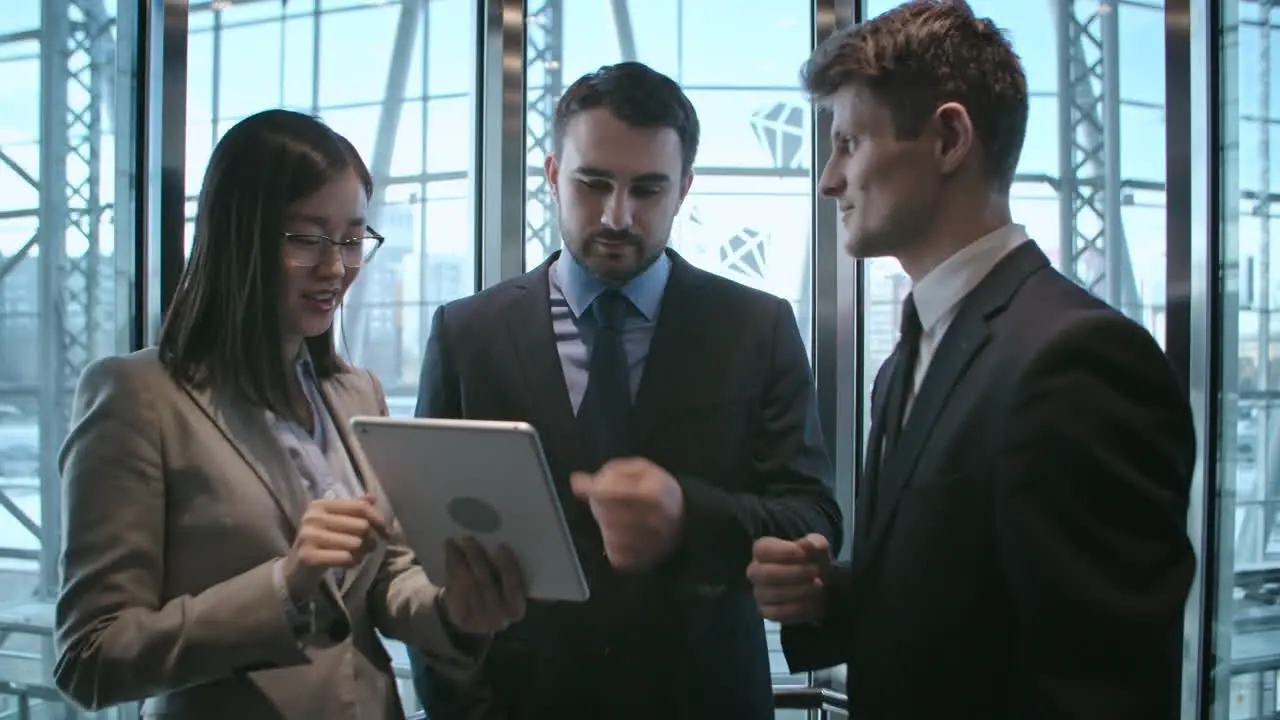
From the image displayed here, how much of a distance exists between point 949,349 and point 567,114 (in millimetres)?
1061

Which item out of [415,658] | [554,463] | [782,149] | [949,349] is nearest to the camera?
[949,349]

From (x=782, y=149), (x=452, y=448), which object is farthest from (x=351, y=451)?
(x=782, y=149)

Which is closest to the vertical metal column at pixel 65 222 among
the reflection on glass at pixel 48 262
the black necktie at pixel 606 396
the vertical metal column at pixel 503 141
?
the reflection on glass at pixel 48 262

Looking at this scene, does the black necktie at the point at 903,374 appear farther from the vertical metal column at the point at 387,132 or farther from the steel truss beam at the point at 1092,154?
the vertical metal column at the point at 387,132

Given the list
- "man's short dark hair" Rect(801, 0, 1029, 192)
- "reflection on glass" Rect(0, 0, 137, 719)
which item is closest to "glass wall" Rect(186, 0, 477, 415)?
"reflection on glass" Rect(0, 0, 137, 719)

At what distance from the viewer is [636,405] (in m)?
1.73

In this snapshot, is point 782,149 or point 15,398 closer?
point 15,398

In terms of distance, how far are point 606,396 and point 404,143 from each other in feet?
6.56

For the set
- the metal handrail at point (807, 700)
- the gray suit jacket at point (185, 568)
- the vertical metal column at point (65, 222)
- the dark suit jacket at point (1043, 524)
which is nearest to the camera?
the dark suit jacket at point (1043, 524)

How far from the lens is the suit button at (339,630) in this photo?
1.33 meters

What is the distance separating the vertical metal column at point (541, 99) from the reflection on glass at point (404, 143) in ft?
0.74

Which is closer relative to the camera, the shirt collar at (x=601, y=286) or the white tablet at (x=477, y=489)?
the white tablet at (x=477, y=489)

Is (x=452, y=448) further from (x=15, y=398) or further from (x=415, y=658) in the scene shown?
(x=15, y=398)

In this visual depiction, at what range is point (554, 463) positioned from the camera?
67.7 inches
